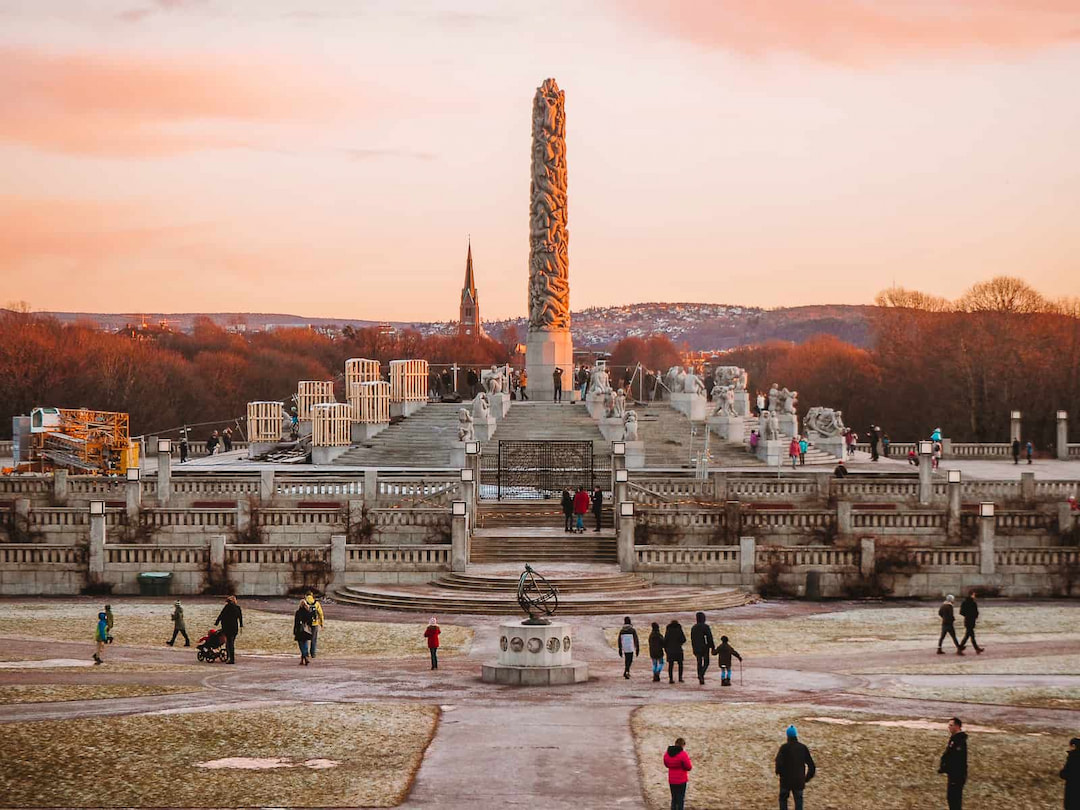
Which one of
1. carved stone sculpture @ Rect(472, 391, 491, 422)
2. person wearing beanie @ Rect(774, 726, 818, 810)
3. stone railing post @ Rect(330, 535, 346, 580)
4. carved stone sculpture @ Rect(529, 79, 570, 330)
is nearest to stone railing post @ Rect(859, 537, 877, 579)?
stone railing post @ Rect(330, 535, 346, 580)

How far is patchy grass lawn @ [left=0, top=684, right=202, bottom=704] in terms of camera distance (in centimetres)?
3077

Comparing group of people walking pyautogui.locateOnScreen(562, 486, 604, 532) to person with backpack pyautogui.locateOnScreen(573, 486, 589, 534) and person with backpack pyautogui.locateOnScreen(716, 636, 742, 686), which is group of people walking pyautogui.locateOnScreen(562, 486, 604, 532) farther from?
person with backpack pyautogui.locateOnScreen(716, 636, 742, 686)

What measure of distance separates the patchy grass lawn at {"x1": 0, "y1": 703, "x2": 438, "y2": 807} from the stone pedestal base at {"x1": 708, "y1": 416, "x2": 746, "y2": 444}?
4375 cm

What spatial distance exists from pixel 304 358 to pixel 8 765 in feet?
447

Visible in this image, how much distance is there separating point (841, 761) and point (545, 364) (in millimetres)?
59821

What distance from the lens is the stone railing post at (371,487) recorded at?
55125 mm

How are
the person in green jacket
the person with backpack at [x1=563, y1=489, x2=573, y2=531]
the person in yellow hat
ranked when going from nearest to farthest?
1. the person in green jacket
2. the person in yellow hat
3. the person with backpack at [x1=563, y1=489, x2=573, y2=531]

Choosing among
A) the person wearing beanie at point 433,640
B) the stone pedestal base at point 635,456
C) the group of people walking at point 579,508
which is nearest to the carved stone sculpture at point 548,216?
the stone pedestal base at point 635,456

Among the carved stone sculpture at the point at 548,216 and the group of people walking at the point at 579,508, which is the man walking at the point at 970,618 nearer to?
the group of people walking at the point at 579,508

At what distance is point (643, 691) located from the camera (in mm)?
32531

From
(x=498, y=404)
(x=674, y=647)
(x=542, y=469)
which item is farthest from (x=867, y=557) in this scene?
(x=498, y=404)

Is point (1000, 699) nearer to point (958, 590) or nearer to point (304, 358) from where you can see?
point (958, 590)

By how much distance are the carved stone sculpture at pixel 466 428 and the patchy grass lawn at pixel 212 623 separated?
21015mm

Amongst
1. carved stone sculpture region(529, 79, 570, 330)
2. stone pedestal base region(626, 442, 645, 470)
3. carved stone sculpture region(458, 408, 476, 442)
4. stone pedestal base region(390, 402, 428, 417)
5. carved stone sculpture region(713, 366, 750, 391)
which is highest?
carved stone sculpture region(529, 79, 570, 330)
